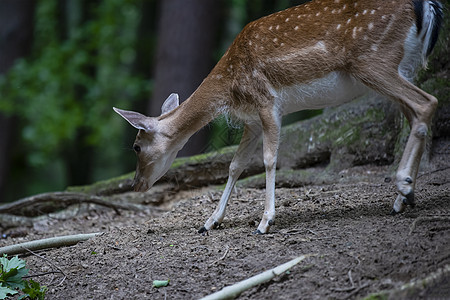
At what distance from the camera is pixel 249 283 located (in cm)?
328

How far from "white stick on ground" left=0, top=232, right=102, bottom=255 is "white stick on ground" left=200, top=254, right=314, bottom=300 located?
2285mm

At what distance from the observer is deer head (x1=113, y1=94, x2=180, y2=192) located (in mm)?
4980

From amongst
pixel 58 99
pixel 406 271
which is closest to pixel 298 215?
pixel 406 271

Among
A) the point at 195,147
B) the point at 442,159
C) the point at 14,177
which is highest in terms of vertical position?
the point at 442,159

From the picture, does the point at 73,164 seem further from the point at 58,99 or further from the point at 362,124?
the point at 362,124

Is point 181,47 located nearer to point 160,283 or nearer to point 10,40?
point 10,40

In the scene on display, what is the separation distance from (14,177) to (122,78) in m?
5.00

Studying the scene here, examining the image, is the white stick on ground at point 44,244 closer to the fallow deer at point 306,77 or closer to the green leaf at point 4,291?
the fallow deer at point 306,77

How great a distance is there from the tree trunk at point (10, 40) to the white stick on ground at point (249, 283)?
10348 mm

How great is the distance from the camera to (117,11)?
14.4 metres

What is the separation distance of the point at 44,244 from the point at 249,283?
2507 mm

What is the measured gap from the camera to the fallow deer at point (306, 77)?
416 cm

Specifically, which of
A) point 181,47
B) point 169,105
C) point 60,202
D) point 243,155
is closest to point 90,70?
point 181,47

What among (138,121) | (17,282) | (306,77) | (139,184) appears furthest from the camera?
(139,184)
